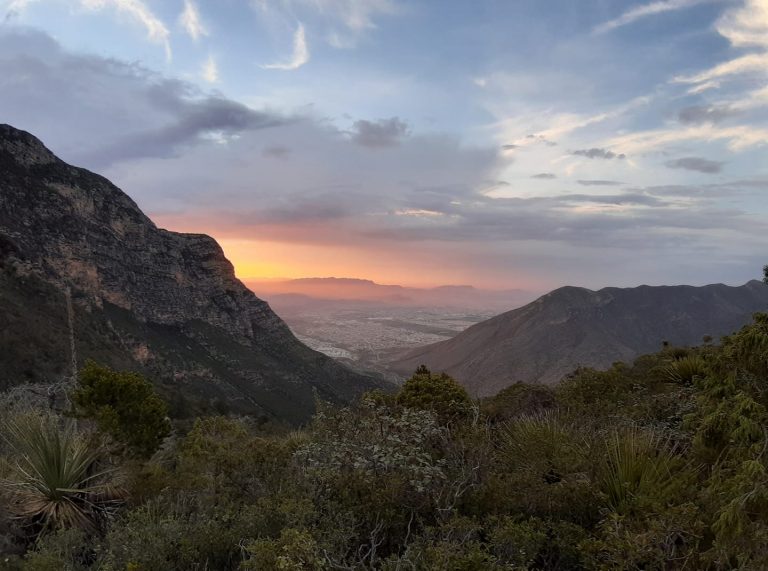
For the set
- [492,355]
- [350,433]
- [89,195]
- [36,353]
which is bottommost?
[492,355]

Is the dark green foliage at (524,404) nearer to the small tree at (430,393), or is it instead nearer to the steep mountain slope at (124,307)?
the small tree at (430,393)

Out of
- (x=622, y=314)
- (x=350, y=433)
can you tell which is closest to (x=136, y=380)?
(x=350, y=433)

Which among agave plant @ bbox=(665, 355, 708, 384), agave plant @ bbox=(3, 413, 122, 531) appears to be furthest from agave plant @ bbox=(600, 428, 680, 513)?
agave plant @ bbox=(665, 355, 708, 384)

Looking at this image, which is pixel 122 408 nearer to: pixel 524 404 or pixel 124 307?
pixel 524 404

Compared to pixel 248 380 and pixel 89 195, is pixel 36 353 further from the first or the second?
pixel 89 195

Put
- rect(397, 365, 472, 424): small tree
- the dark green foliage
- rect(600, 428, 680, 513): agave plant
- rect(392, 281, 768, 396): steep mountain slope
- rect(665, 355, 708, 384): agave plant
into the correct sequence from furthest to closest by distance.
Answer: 1. rect(392, 281, 768, 396): steep mountain slope
2. rect(397, 365, 472, 424): small tree
3. the dark green foliage
4. rect(665, 355, 708, 384): agave plant
5. rect(600, 428, 680, 513): agave plant

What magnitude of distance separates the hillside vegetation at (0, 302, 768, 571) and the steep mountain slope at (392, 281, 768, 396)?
298 feet

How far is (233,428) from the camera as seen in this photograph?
46.3 feet

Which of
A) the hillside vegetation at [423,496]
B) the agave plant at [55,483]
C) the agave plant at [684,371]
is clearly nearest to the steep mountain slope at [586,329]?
the agave plant at [684,371]

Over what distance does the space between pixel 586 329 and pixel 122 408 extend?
125 metres

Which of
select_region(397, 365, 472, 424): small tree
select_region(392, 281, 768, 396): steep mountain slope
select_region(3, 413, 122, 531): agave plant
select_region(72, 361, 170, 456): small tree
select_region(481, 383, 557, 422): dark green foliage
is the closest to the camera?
select_region(3, 413, 122, 531): agave plant

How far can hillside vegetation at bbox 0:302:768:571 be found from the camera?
366 centimetres

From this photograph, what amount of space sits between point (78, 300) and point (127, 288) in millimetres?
18923

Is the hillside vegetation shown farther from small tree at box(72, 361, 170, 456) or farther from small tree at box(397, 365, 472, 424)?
small tree at box(397, 365, 472, 424)
